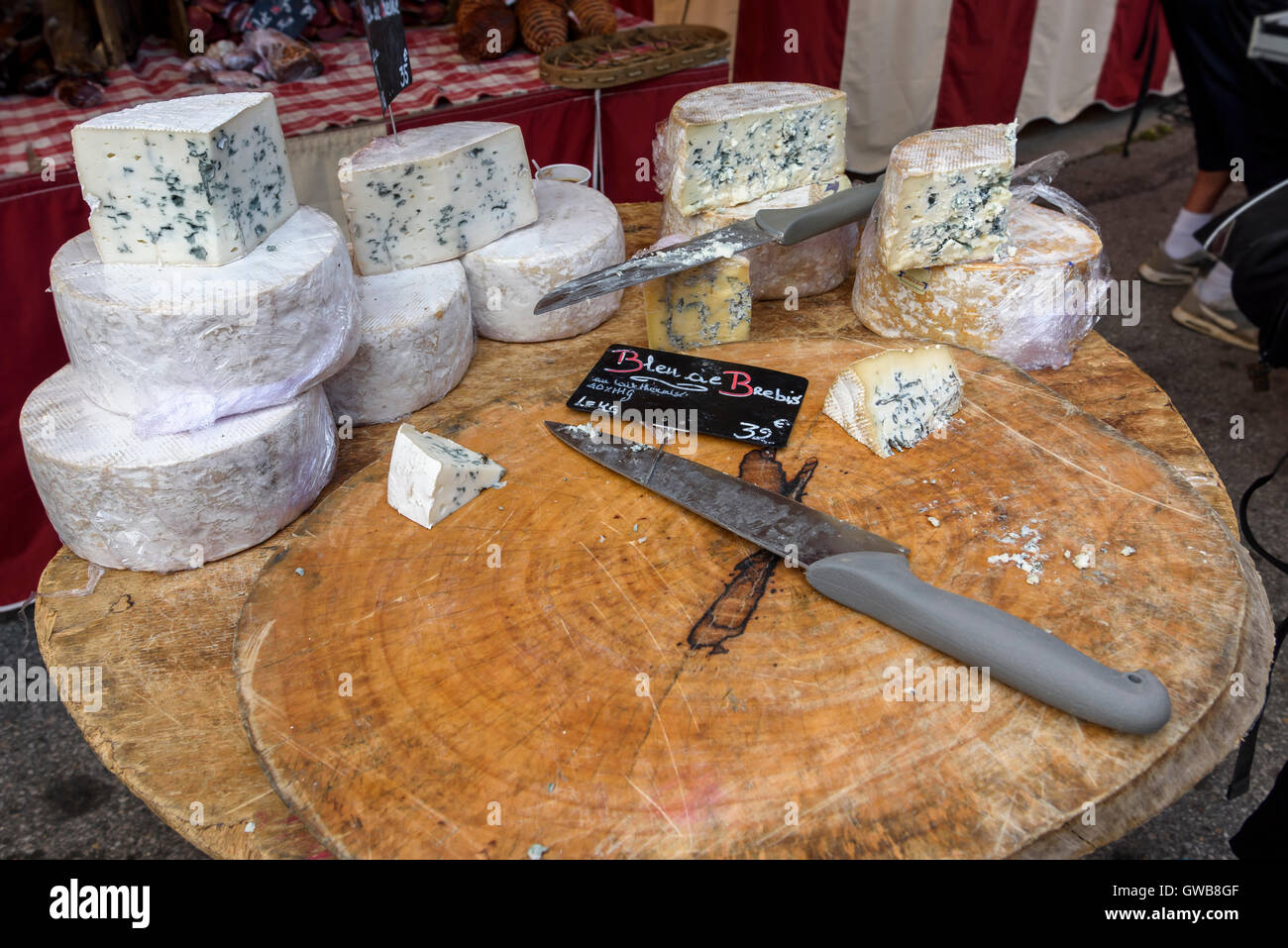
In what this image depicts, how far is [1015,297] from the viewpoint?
2.04 meters

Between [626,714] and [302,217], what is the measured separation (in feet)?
4.15

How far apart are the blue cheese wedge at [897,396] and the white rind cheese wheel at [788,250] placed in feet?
2.44

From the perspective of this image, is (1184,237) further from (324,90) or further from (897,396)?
(324,90)

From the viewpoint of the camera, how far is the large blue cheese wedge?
5.23 ft

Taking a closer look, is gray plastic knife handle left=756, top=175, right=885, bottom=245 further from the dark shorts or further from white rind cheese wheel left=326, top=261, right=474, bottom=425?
the dark shorts

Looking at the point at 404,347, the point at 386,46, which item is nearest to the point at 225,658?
the point at 404,347

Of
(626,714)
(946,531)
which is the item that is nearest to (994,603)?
(946,531)

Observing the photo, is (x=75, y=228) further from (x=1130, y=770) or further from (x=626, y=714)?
(x=1130, y=770)

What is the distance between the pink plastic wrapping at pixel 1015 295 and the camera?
80.6 inches

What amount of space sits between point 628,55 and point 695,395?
92.1 inches

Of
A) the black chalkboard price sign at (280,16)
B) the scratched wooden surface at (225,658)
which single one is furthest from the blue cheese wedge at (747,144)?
the black chalkboard price sign at (280,16)

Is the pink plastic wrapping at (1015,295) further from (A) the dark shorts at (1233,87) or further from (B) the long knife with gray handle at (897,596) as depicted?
(A) the dark shorts at (1233,87)

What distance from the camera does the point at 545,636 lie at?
4.37 feet

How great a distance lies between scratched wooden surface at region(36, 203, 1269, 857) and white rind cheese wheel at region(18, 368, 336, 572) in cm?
7
